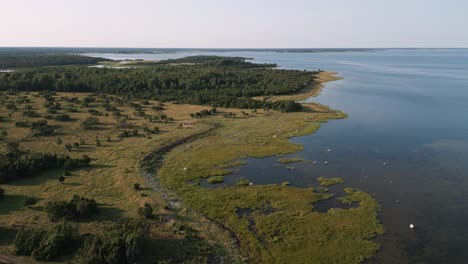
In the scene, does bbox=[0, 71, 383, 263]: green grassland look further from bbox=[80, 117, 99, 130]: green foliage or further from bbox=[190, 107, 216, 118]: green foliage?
bbox=[190, 107, 216, 118]: green foliage

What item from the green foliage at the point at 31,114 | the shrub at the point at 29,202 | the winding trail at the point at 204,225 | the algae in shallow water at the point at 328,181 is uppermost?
the green foliage at the point at 31,114

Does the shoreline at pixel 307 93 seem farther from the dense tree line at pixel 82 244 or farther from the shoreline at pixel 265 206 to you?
the dense tree line at pixel 82 244

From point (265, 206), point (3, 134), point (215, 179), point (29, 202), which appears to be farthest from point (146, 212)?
point (3, 134)

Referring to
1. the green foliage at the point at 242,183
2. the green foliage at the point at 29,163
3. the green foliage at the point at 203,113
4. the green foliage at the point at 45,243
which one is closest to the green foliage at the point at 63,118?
the green foliage at the point at 29,163

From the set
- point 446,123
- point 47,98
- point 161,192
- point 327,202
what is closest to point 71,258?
point 161,192

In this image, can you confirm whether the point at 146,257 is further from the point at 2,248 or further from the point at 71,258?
the point at 2,248

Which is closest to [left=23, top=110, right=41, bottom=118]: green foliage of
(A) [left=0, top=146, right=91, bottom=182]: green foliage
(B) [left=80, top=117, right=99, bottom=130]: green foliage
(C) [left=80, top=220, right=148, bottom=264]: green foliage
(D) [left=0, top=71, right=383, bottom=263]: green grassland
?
(D) [left=0, top=71, right=383, bottom=263]: green grassland
